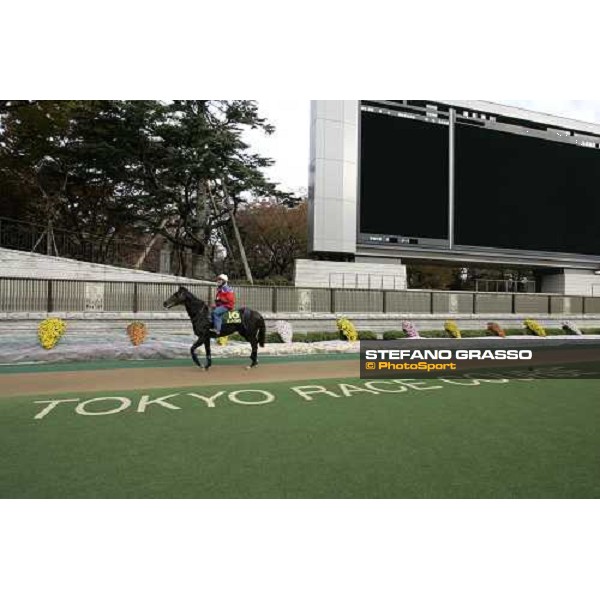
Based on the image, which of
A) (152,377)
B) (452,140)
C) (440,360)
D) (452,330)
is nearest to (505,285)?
(452,140)

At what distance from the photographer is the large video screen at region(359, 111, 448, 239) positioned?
20.1 m

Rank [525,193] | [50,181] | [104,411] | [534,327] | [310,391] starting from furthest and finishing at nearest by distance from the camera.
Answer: [50,181] → [525,193] → [534,327] → [310,391] → [104,411]

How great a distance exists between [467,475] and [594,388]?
6.27 m

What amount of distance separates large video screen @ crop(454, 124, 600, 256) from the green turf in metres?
16.8

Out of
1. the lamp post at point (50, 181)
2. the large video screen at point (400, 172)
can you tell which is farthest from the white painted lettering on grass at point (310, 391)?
the lamp post at point (50, 181)

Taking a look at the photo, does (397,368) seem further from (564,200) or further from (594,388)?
(564,200)

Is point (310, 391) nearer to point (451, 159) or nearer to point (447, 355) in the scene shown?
point (447, 355)

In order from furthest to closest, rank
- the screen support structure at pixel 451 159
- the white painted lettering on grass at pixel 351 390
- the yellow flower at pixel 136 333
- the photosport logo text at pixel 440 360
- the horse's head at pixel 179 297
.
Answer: the screen support structure at pixel 451 159 → the yellow flower at pixel 136 333 → the horse's head at pixel 179 297 → the photosport logo text at pixel 440 360 → the white painted lettering on grass at pixel 351 390

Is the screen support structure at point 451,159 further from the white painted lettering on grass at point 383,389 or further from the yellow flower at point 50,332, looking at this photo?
the yellow flower at point 50,332

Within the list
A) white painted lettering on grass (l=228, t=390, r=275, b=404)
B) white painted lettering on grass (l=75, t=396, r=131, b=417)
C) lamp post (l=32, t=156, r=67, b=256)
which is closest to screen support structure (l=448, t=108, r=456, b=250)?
white painted lettering on grass (l=228, t=390, r=275, b=404)

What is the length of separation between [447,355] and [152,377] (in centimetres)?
802

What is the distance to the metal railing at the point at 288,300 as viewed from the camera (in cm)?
1315

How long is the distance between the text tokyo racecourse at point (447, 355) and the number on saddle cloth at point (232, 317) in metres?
3.73

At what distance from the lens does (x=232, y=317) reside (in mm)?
10438
